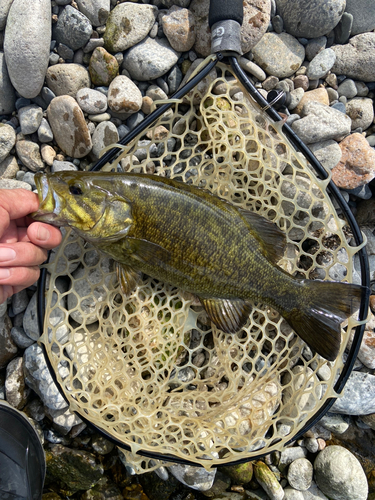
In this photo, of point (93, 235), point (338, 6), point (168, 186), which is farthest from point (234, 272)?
point (338, 6)

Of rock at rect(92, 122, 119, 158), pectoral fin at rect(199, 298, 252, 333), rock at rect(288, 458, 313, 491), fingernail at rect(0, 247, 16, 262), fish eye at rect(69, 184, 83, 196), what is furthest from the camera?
rock at rect(288, 458, 313, 491)

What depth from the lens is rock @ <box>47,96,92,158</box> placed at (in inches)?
154

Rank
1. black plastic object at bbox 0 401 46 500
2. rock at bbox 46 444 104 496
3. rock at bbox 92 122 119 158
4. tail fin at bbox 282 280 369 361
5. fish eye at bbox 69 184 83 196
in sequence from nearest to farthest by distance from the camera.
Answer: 1. fish eye at bbox 69 184 83 196
2. tail fin at bbox 282 280 369 361
3. black plastic object at bbox 0 401 46 500
4. rock at bbox 92 122 119 158
5. rock at bbox 46 444 104 496

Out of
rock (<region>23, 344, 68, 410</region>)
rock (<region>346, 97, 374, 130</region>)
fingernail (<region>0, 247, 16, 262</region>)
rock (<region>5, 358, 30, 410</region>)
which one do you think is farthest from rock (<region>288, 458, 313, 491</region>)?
rock (<region>346, 97, 374, 130</region>)

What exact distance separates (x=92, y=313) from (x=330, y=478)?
3.52 metres

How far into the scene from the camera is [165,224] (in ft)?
10.5

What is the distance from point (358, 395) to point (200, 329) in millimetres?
2137

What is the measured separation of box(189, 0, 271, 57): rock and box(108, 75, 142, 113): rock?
0.95 m

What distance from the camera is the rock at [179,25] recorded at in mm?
3994

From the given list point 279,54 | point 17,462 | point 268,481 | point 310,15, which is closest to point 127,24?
point 279,54

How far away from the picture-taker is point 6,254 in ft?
9.67

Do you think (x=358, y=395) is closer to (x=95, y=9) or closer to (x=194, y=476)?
(x=194, y=476)

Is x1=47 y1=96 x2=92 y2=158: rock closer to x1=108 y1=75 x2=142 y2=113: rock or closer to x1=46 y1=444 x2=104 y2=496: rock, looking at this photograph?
x1=108 y1=75 x2=142 y2=113: rock

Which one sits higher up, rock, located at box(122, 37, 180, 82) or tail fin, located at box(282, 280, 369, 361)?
rock, located at box(122, 37, 180, 82)
